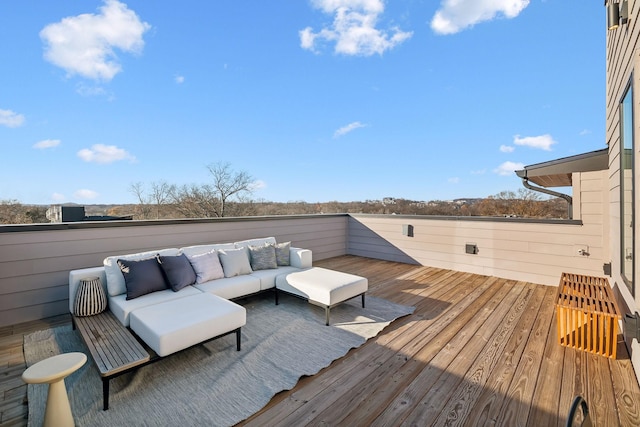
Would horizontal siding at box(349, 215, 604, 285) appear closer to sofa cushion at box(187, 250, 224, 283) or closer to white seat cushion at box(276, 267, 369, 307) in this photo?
white seat cushion at box(276, 267, 369, 307)

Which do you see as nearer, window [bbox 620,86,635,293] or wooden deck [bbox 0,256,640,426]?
wooden deck [bbox 0,256,640,426]

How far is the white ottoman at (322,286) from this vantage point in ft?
10.2

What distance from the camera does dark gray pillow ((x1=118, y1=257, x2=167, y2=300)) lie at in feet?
9.35

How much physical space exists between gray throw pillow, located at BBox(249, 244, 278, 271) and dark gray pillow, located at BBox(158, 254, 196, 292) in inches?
33.6

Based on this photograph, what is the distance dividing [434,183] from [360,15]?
4494 mm

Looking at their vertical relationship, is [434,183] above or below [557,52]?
below

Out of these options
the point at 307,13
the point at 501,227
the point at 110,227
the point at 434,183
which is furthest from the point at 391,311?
the point at 307,13

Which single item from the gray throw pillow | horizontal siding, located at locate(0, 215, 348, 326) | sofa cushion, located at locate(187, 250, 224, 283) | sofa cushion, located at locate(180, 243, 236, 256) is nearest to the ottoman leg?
sofa cushion, located at locate(187, 250, 224, 283)

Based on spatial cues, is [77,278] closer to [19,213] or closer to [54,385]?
[54,385]

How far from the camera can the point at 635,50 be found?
200 centimetres

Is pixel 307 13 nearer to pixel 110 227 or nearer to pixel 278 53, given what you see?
pixel 278 53

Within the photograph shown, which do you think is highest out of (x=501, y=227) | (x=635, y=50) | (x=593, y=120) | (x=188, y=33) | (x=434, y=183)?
(x=188, y=33)

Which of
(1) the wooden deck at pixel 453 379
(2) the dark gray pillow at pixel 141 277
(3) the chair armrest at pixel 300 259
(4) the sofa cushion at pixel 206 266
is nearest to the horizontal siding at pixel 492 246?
(1) the wooden deck at pixel 453 379

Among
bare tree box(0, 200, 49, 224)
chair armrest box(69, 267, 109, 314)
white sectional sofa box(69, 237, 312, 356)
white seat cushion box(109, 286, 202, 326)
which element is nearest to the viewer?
white sectional sofa box(69, 237, 312, 356)
